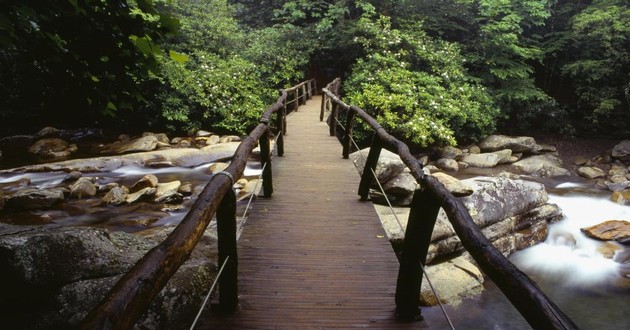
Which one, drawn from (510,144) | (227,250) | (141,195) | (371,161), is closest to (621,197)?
(510,144)

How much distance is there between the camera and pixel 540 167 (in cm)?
1498

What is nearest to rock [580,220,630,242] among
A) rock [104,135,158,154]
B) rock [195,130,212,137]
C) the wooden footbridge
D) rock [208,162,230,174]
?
the wooden footbridge

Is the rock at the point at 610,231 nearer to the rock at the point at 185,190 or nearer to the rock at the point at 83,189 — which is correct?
the rock at the point at 185,190

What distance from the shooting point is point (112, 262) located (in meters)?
3.60

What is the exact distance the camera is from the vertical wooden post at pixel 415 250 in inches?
94.5

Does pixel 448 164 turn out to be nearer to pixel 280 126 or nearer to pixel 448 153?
pixel 448 153

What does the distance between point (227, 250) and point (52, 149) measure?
1319 centimetres

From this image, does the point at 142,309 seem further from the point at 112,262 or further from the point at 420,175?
the point at 112,262

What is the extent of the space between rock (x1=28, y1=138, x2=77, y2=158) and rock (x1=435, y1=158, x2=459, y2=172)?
44.0ft

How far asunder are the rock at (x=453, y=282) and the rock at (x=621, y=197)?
8528mm

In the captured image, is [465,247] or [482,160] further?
[482,160]

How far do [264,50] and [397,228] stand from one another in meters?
13.4

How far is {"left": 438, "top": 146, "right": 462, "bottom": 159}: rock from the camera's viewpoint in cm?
1494

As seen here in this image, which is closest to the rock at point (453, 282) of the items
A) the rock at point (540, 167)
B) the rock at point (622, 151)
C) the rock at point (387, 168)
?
the rock at point (387, 168)
